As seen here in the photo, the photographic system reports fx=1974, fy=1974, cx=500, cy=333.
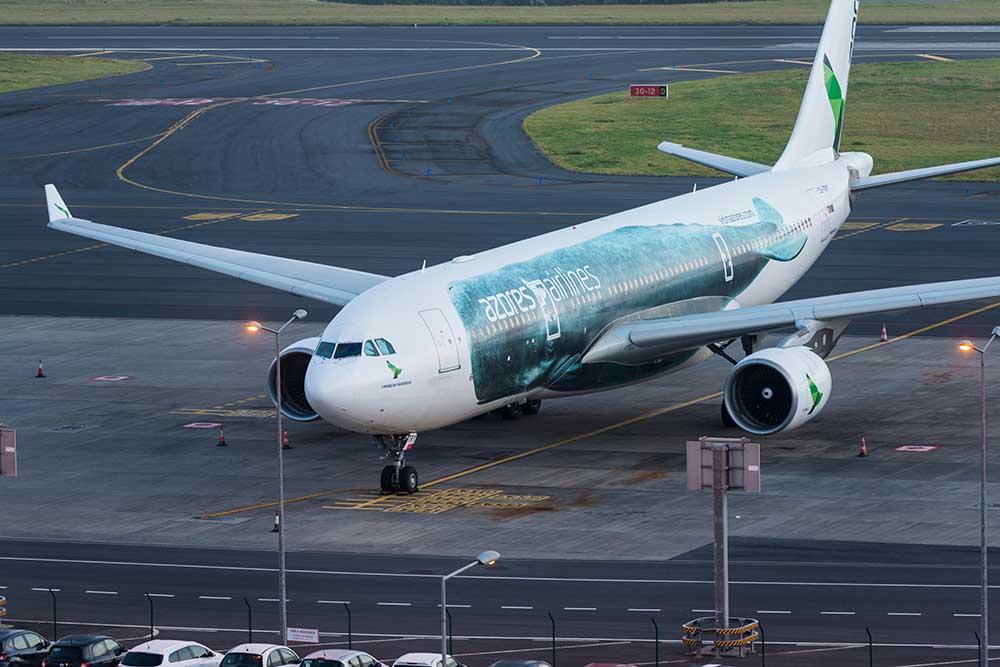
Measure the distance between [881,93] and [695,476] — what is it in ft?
396

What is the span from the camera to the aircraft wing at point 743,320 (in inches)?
2566

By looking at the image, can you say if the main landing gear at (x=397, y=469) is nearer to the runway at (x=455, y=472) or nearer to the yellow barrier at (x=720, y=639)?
the runway at (x=455, y=472)

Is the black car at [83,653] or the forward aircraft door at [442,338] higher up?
the forward aircraft door at [442,338]

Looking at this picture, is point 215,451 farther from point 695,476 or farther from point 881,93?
point 881,93

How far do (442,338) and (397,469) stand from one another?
4.55m

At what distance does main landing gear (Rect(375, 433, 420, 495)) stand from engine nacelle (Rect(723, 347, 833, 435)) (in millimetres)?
10978

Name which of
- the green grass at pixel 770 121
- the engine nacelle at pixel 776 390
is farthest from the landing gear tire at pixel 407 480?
the green grass at pixel 770 121

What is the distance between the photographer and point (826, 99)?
277 feet

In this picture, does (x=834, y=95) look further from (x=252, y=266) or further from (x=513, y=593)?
(x=513, y=593)

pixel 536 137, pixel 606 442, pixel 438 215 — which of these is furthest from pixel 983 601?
pixel 536 137

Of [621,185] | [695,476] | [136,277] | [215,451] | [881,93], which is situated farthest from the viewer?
[881,93]

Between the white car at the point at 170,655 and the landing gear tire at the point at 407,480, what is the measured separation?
683 inches

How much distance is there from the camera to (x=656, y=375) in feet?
225

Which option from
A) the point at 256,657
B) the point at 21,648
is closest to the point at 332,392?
the point at 21,648
